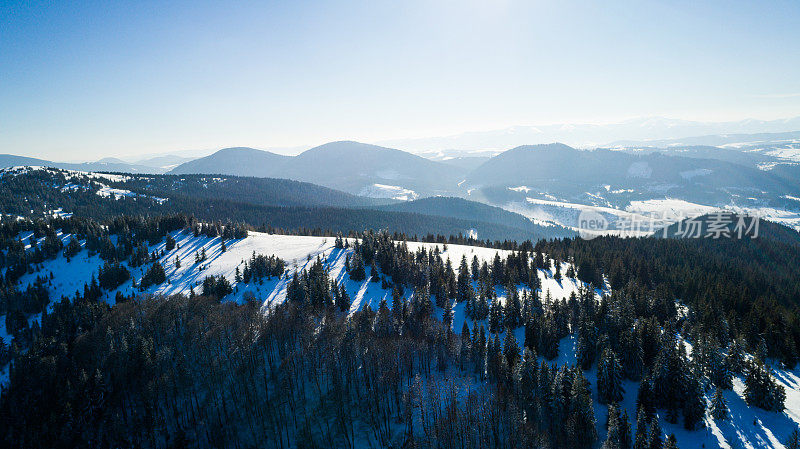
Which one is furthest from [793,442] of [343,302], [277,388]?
[343,302]

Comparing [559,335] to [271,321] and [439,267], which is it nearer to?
[439,267]

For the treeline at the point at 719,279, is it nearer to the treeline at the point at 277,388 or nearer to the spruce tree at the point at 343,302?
the treeline at the point at 277,388

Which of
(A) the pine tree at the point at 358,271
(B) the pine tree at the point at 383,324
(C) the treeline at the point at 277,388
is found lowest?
(C) the treeline at the point at 277,388

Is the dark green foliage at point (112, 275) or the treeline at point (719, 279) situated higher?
the dark green foliage at point (112, 275)

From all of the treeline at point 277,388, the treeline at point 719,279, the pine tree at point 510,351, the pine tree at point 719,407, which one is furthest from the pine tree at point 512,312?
the pine tree at point 719,407

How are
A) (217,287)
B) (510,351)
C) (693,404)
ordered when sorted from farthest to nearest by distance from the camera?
(217,287)
(510,351)
(693,404)

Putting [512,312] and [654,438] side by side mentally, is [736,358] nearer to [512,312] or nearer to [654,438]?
[654,438]
